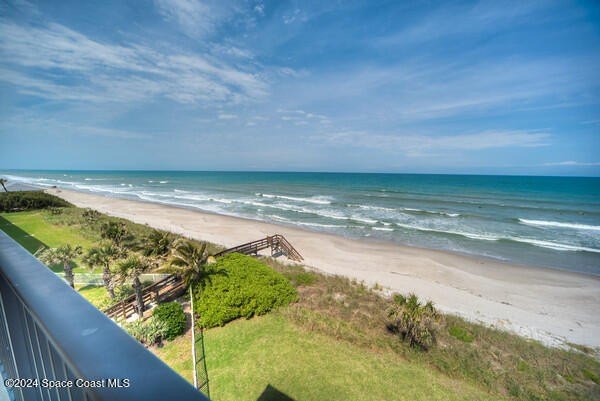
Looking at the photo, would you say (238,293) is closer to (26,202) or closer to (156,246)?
(156,246)

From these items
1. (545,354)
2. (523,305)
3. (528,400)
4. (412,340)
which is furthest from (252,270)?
(523,305)

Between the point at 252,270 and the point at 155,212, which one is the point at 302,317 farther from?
the point at 155,212

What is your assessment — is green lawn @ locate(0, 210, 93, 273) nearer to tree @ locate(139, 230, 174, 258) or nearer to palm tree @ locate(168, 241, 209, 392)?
tree @ locate(139, 230, 174, 258)

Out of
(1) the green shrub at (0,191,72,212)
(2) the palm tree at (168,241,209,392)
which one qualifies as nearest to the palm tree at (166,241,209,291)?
(2) the palm tree at (168,241,209,392)

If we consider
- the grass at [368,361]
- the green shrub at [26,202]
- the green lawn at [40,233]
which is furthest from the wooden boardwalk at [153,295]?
the green shrub at [26,202]

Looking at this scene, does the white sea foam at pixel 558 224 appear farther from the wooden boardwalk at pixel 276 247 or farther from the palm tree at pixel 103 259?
the palm tree at pixel 103 259
